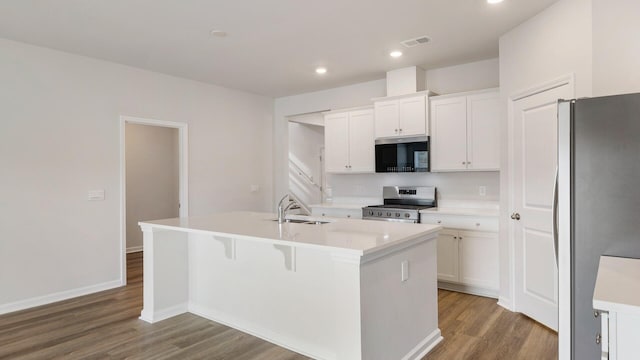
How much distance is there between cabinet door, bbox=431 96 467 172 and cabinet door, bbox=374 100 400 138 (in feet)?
1.50

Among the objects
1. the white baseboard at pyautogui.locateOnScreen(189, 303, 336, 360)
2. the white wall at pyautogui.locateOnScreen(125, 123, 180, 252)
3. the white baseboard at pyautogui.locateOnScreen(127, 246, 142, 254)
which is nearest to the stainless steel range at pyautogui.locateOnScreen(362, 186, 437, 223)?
the white baseboard at pyautogui.locateOnScreen(189, 303, 336, 360)

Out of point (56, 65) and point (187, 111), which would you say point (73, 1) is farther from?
point (187, 111)

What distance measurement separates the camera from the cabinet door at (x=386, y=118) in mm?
4770

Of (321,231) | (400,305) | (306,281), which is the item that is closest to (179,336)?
(306,281)

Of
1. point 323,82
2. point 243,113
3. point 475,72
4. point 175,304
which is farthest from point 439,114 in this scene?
point 175,304

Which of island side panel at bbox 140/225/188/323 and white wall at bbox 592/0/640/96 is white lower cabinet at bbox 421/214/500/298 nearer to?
white wall at bbox 592/0/640/96

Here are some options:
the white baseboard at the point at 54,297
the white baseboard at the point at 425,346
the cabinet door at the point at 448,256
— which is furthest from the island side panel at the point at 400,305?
the white baseboard at the point at 54,297

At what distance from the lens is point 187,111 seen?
5172mm

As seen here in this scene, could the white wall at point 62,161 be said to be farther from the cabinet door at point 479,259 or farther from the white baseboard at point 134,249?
the cabinet door at point 479,259

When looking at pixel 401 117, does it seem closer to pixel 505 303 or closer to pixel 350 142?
pixel 350 142

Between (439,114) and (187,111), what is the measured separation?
10.8 ft

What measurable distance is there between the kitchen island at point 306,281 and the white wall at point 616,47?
151cm

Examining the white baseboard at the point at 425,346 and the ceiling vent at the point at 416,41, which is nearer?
the white baseboard at the point at 425,346

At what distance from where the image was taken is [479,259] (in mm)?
3979
